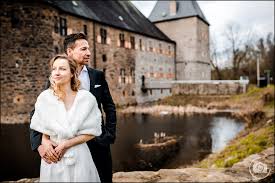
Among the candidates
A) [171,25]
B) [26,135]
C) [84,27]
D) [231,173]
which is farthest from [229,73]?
[231,173]

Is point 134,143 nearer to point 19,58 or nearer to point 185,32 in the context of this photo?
point 19,58

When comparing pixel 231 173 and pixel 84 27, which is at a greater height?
pixel 84 27

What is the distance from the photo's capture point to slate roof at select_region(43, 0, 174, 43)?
19241 mm

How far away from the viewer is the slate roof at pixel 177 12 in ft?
106

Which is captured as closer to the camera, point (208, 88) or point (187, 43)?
point (208, 88)

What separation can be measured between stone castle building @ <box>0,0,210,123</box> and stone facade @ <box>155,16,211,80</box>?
105 millimetres

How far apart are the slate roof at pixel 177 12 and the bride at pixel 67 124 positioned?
31649 millimetres

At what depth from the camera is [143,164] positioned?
7844 mm

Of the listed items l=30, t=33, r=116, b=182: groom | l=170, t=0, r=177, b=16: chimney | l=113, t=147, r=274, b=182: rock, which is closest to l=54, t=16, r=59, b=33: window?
l=113, t=147, r=274, b=182: rock

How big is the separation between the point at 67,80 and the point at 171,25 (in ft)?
106

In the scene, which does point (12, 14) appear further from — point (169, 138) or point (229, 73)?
point (229, 73)

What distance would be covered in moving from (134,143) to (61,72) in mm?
8660

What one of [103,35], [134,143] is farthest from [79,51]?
[103,35]

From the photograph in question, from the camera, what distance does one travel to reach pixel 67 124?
66.8 inches
